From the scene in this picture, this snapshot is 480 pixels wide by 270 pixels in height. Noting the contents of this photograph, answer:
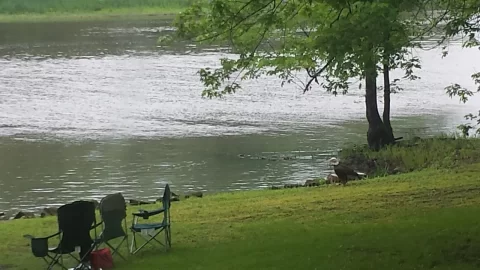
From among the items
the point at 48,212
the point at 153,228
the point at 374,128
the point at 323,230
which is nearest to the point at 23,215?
the point at 48,212

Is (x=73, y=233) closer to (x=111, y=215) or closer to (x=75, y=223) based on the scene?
(x=75, y=223)

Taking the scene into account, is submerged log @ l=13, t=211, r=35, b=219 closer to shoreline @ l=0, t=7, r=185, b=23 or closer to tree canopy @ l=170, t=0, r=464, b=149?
tree canopy @ l=170, t=0, r=464, b=149

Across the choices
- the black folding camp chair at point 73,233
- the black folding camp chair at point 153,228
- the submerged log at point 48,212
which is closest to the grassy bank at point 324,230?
the black folding camp chair at point 153,228

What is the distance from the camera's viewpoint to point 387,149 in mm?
18219

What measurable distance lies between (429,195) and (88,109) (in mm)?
17181

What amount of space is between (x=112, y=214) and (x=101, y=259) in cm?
50

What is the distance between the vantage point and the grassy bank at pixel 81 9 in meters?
57.1

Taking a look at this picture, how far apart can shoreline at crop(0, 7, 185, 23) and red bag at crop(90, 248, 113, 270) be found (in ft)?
158

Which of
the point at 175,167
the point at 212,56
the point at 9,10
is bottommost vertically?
the point at 175,167

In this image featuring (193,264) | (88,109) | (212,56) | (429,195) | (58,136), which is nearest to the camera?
(193,264)

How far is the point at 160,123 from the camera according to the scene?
78.0 feet

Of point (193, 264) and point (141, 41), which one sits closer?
point (193, 264)

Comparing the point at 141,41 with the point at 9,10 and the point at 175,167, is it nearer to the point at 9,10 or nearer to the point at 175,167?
the point at 9,10

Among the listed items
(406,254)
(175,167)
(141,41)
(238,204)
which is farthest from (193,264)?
(141,41)
